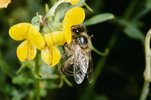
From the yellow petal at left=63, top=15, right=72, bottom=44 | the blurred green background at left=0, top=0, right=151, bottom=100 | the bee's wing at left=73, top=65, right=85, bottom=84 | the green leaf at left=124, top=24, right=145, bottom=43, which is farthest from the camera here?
the blurred green background at left=0, top=0, right=151, bottom=100

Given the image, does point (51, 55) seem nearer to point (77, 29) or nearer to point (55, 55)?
point (55, 55)

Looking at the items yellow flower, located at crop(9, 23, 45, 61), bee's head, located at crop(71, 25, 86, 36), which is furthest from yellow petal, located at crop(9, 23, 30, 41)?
bee's head, located at crop(71, 25, 86, 36)

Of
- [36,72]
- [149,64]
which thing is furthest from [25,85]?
[149,64]

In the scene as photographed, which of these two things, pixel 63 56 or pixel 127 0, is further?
pixel 127 0

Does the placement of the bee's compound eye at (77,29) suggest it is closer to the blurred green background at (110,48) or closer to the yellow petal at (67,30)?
the yellow petal at (67,30)

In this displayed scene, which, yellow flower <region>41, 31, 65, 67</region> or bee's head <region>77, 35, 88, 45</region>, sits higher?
yellow flower <region>41, 31, 65, 67</region>

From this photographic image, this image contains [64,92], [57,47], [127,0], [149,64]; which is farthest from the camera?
[127,0]

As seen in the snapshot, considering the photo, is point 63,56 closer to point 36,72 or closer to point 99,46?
point 36,72

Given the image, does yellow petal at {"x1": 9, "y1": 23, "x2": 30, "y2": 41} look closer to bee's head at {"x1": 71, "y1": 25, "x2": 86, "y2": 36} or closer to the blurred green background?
bee's head at {"x1": 71, "y1": 25, "x2": 86, "y2": 36}
